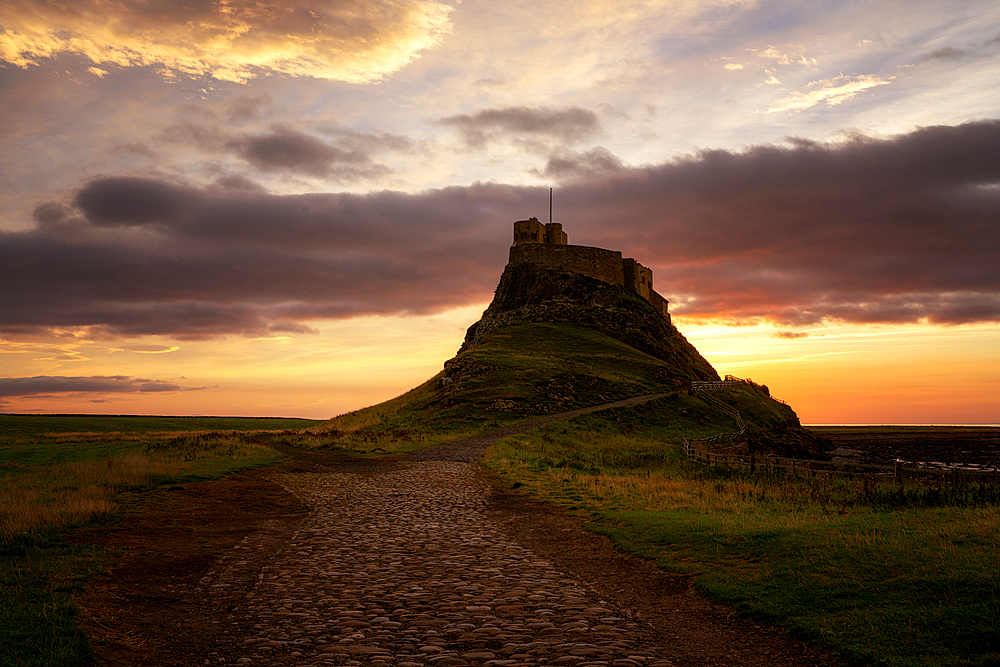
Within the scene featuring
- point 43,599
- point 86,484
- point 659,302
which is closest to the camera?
point 43,599

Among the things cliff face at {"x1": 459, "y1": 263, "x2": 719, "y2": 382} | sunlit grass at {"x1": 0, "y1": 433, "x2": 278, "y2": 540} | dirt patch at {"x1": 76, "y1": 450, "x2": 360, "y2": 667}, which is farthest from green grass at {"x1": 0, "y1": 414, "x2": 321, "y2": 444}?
dirt patch at {"x1": 76, "y1": 450, "x2": 360, "y2": 667}

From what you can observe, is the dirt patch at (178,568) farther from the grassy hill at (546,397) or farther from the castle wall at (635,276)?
the castle wall at (635,276)

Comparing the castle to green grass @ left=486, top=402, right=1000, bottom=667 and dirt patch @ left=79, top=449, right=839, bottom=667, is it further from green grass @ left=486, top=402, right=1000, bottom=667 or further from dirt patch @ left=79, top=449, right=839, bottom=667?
dirt patch @ left=79, top=449, right=839, bottom=667

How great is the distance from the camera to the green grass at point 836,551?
8.26 metres

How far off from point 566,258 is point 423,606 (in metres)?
107

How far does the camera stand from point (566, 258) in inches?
4510

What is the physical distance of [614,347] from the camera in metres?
93.9

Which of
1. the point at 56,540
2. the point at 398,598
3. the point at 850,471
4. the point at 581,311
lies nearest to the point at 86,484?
the point at 56,540

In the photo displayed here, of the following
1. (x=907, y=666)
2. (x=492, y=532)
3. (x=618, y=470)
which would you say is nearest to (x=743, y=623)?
(x=907, y=666)

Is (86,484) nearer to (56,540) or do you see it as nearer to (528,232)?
(56,540)

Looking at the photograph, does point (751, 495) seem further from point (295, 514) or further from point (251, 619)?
point (251, 619)

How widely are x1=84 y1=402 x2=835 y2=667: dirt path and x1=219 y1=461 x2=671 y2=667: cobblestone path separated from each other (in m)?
0.04

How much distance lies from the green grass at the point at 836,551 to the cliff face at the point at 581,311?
7728cm

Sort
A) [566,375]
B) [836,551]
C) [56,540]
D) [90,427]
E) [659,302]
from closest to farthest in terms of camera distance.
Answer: [836,551] < [56,540] < [566,375] < [90,427] < [659,302]
